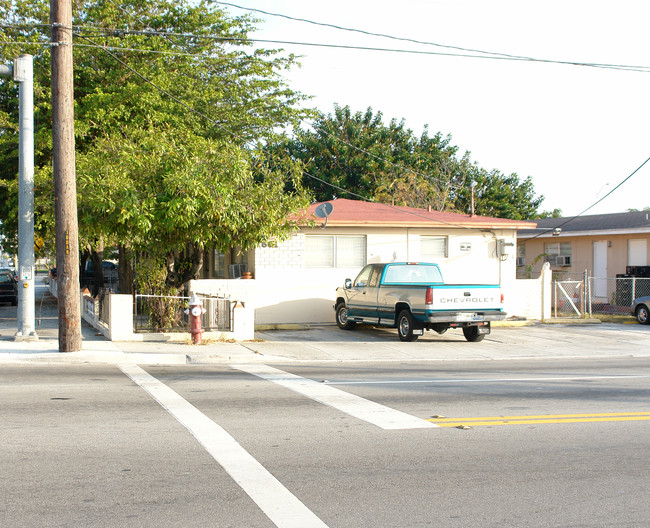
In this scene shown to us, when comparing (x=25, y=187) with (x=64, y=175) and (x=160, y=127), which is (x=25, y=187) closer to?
(x=64, y=175)

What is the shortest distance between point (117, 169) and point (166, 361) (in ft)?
15.7

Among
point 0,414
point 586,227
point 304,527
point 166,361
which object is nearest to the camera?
point 304,527

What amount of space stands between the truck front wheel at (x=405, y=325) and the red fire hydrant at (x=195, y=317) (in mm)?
5107

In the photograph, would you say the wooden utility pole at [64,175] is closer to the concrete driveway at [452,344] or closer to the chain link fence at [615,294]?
the concrete driveway at [452,344]

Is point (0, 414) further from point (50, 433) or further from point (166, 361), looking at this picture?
point (166, 361)

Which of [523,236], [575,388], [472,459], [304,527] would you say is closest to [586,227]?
[523,236]

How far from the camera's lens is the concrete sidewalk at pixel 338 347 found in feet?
45.1

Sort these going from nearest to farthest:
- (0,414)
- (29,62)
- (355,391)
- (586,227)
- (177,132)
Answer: (0,414)
(355,391)
(29,62)
(177,132)
(586,227)

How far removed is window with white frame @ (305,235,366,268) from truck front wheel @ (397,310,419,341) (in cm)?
449

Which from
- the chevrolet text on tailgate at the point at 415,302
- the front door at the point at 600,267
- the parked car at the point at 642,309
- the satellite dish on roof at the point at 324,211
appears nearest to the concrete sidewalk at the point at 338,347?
the chevrolet text on tailgate at the point at 415,302

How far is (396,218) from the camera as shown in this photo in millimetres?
22516

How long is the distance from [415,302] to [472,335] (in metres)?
2.23

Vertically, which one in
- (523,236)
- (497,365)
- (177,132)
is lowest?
(497,365)

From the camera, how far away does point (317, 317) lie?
2136 cm
